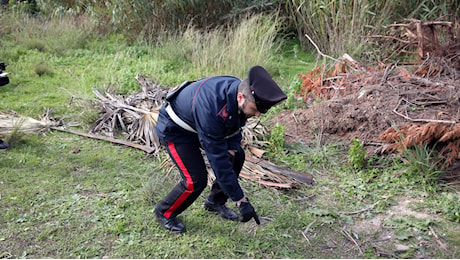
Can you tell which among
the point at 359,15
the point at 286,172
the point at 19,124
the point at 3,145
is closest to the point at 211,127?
the point at 286,172

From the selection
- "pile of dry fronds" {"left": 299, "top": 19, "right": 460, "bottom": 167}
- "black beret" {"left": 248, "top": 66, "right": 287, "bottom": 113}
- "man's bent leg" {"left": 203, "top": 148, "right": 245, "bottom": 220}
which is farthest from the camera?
"pile of dry fronds" {"left": 299, "top": 19, "right": 460, "bottom": 167}

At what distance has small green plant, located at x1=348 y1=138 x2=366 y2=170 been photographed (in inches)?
177

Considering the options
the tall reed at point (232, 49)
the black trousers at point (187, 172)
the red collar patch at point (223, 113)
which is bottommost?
the tall reed at point (232, 49)

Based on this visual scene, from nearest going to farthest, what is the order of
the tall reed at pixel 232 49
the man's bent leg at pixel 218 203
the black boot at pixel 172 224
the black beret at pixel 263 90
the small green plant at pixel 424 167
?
1. the black beret at pixel 263 90
2. the black boot at pixel 172 224
3. the man's bent leg at pixel 218 203
4. the small green plant at pixel 424 167
5. the tall reed at pixel 232 49

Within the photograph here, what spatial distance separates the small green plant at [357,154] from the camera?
177 inches

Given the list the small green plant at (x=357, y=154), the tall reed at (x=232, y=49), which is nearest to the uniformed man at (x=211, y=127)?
the small green plant at (x=357, y=154)

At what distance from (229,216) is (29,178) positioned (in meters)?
2.24

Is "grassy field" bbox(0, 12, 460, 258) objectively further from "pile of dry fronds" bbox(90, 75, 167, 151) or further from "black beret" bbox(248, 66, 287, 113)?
"black beret" bbox(248, 66, 287, 113)

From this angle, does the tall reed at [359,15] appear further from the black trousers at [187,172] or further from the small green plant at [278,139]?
the black trousers at [187,172]

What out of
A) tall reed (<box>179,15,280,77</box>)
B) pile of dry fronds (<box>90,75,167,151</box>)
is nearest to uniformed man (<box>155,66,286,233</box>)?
pile of dry fronds (<box>90,75,167,151</box>)

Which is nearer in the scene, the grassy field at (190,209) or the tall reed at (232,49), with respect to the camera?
the grassy field at (190,209)

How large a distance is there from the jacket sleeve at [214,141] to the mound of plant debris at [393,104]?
7.31ft

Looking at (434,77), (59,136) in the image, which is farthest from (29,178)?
(434,77)

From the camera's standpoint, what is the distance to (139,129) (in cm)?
547
